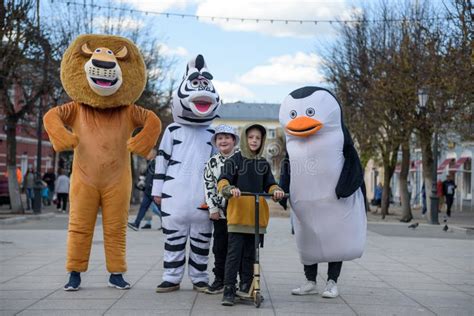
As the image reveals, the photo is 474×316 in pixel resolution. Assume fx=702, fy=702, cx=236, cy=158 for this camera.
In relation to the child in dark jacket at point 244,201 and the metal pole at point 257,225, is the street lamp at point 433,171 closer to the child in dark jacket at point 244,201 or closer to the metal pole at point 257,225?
the child in dark jacket at point 244,201

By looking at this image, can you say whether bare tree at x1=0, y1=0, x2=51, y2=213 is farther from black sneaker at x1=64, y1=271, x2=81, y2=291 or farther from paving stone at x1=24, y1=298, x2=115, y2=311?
paving stone at x1=24, y1=298, x2=115, y2=311

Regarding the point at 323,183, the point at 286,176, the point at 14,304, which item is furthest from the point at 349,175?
the point at 14,304

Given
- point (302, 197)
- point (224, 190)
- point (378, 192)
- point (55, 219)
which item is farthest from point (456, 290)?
point (378, 192)

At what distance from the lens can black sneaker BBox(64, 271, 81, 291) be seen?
7453 millimetres

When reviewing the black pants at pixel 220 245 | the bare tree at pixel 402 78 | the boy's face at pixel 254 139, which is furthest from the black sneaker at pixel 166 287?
the bare tree at pixel 402 78

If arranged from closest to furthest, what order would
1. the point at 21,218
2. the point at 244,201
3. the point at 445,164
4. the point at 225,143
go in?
1. the point at 244,201
2. the point at 225,143
3. the point at 21,218
4. the point at 445,164

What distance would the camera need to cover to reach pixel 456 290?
8.10 metres

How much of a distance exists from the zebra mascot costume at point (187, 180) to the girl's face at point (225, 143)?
39 cm

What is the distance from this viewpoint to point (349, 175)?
7281 mm

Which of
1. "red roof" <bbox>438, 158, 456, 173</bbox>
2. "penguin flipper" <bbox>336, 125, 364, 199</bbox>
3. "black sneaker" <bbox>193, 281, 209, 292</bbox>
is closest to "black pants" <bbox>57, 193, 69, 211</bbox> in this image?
"black sneaker" <bbox>193, 281, 209, 292</bbox>

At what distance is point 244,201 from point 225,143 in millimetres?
805

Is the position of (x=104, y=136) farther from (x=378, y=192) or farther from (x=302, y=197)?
(x=378, y=192)

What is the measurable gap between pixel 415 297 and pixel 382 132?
19131mm

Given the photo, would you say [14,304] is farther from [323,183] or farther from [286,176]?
[323,183]
